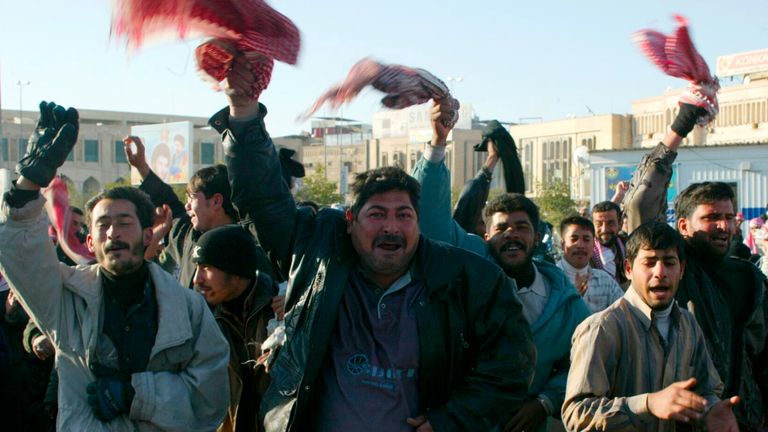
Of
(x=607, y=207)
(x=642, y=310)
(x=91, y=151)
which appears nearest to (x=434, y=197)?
(x=642, y=310)

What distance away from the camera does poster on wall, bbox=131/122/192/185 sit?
200 ft

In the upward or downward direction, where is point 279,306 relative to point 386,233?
downward

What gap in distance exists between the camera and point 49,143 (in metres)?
3.72

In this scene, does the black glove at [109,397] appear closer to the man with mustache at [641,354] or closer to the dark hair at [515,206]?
the man with mustache at [641,354]

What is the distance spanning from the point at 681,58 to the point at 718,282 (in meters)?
1.14

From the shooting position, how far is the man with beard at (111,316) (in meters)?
3.69

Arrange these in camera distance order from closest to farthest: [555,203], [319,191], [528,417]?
1. [528,417]
2. [319,191]
3. [555,203]

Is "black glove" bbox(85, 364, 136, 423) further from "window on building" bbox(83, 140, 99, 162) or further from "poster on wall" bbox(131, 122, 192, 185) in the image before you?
"window on building" bbox(83, 140, 99, 162)

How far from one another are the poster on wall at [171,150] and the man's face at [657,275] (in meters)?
57.7

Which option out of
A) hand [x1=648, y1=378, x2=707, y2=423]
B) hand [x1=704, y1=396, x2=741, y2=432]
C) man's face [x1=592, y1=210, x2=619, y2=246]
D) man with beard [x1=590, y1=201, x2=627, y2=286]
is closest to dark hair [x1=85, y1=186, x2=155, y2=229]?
hand [x1=648, y1=378, x2=707, y2=423]

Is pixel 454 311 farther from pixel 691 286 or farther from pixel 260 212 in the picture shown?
pixel 691 286

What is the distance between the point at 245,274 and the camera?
187 inches

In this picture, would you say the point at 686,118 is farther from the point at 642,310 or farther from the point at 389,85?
the point at 389,85

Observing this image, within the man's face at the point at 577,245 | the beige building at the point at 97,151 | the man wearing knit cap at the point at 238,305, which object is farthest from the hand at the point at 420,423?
the beige building at the point at 97,151
